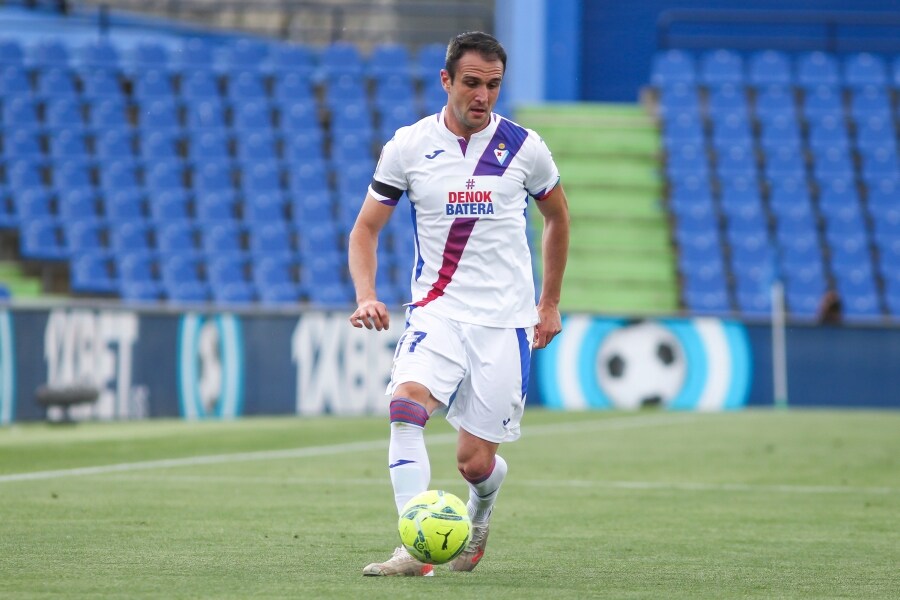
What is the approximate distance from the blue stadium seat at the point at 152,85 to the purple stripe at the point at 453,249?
21.2 metres

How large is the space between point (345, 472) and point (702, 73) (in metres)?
19.6

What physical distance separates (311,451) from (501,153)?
7.61 m

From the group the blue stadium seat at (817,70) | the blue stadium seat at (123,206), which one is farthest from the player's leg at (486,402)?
the blue stadium seat at (817,70)

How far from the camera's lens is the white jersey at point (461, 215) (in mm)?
6242

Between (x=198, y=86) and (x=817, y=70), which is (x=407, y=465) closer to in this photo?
(x=198, y=86)

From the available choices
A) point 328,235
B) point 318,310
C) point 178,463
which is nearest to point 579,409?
point 318,310

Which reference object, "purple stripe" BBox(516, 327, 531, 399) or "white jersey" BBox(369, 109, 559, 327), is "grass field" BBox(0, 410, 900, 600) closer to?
"purple stripe" BBox(516, 327, 531, 399)

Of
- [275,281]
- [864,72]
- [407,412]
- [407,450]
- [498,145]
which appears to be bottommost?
[275,281]

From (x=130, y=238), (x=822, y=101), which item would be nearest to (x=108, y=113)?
(x=130, y=238)

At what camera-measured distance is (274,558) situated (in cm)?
630

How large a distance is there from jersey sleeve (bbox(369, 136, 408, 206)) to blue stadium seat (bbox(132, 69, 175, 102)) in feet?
69.2

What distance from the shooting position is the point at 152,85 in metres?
26.8

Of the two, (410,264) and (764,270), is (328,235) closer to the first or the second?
(410,264)

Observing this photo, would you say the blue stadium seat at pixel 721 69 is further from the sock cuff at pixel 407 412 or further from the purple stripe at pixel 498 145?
the sock cuff at pixel 407 412
